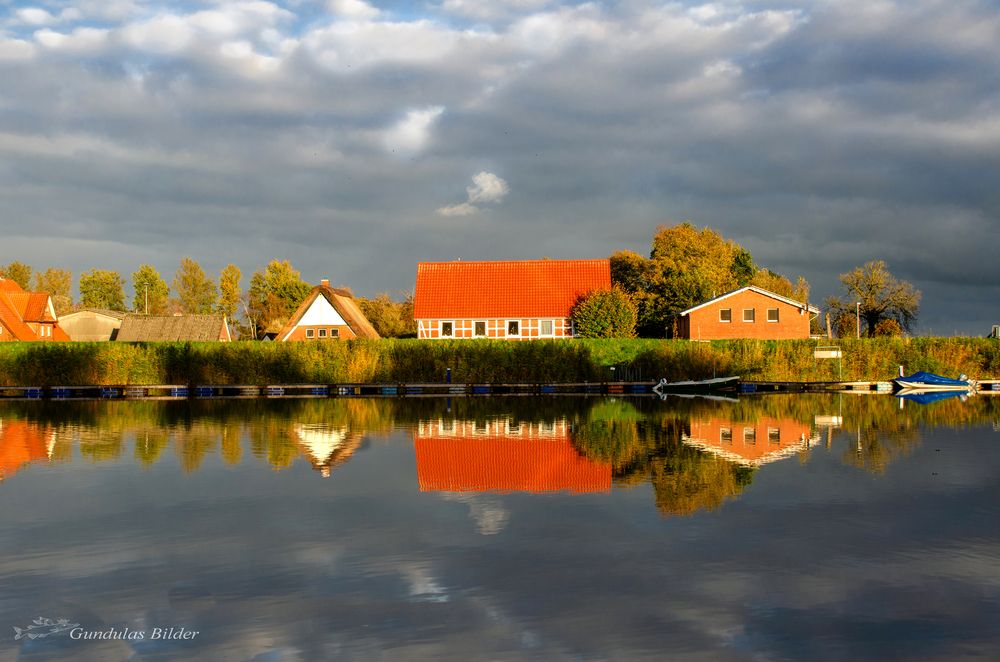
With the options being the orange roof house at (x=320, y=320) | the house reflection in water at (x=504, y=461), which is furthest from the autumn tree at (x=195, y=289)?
the house reflection in water at (x=504, y=461)

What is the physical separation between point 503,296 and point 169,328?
36705 mm

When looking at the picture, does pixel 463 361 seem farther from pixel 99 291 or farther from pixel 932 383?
pixel 99 291

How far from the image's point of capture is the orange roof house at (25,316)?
256 ft

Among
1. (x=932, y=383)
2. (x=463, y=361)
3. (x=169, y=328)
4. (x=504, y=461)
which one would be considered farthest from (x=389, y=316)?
(x=504, y=461)

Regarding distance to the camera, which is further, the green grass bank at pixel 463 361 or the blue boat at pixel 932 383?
the green grass bank at pixel 463 361

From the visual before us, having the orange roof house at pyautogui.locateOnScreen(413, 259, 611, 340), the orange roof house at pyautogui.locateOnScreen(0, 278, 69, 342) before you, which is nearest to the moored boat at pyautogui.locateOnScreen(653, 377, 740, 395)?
the orange roof house at pyautogui.locateOnScreen(413, 259, 611, 340)

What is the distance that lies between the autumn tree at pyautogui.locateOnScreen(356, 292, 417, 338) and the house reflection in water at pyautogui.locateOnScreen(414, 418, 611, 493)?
59.2m

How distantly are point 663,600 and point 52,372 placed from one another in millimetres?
53810

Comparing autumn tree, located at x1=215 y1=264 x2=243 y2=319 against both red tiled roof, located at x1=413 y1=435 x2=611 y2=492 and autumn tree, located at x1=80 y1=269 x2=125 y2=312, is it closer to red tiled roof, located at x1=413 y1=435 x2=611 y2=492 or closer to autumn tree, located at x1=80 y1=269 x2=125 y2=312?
autumn tree, located at x1=80 y1=269 x2=125 y2=312

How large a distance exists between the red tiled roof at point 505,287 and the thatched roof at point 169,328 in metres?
26.4

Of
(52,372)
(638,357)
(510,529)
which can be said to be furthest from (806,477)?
(52,372)

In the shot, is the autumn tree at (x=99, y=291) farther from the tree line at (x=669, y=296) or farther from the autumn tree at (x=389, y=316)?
the autumn tree at (x=389, y=316)

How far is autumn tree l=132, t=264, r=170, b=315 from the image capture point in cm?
13988

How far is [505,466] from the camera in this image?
22.0 meters
